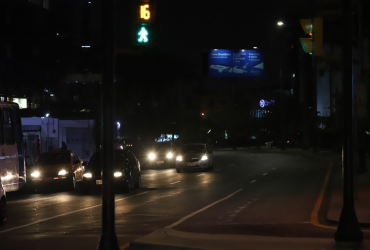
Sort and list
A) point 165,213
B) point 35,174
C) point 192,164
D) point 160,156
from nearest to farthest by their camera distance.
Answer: point 165,213, point 35,174, point 192,164, point 160,156

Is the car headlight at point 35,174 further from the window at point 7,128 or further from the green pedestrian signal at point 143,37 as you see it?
the green pedestrian signal at point 143,37

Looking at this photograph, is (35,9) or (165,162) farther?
(35,9)

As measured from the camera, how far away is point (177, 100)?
88.1 meters

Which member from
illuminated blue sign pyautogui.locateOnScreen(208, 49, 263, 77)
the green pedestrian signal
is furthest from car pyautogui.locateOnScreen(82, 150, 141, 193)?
illuminated blue sign pyautogui.locateOnScreen(208, 49, 263, 77)

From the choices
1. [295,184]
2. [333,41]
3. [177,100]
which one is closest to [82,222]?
[333,41]

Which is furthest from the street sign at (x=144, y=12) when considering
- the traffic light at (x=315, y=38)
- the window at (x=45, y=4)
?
the window at (x=45, y=4)

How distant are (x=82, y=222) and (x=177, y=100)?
74.3m

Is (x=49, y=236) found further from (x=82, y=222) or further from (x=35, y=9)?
(x=35, y=9)

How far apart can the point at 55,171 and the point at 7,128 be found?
17.4 feet

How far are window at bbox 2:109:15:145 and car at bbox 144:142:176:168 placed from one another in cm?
2166


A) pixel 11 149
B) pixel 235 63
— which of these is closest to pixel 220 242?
pixel 11 149

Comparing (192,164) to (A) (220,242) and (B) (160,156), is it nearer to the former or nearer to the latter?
(B) (160,156)

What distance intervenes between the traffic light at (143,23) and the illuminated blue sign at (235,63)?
210ft

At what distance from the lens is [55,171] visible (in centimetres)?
2406
